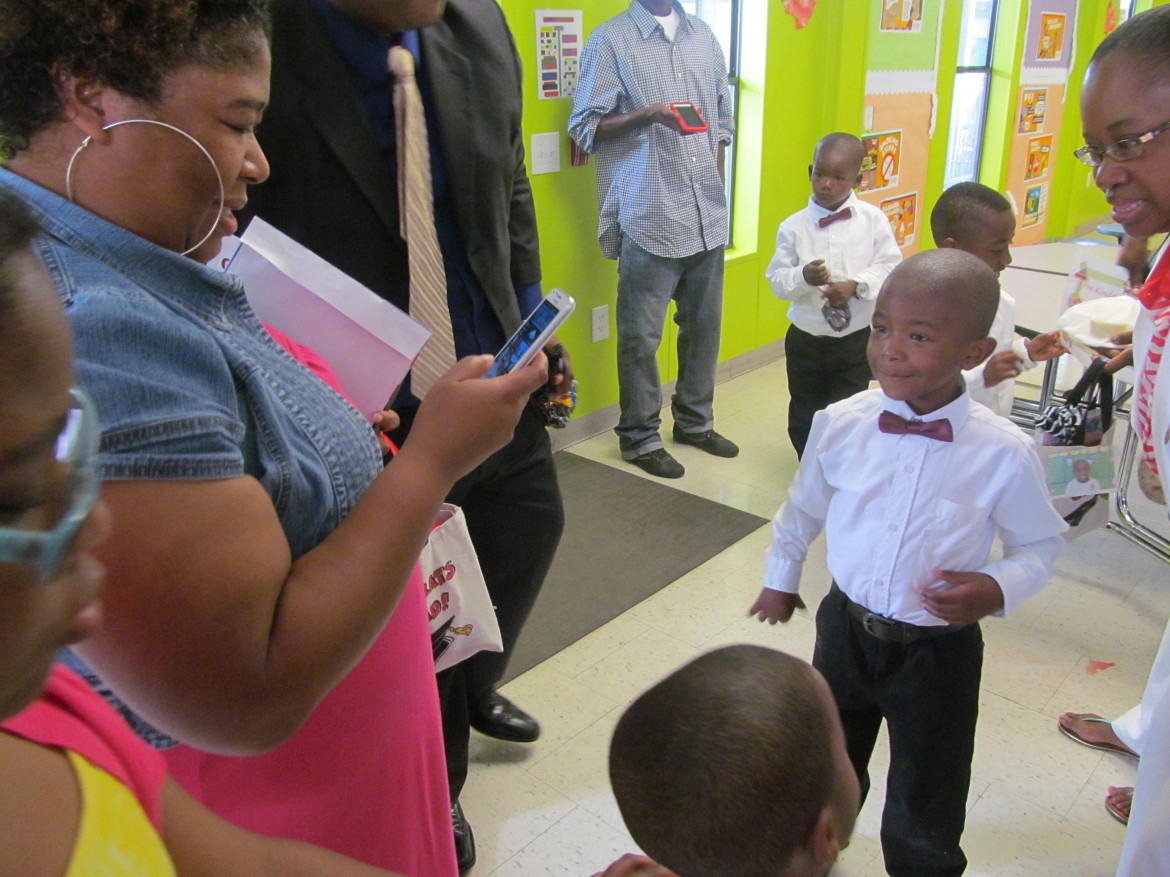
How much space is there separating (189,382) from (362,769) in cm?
47

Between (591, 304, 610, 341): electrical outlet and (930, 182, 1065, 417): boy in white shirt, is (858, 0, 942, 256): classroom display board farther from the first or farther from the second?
(930, 182, 1065, 417): boy in white shirt

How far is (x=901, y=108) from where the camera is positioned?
5.39m

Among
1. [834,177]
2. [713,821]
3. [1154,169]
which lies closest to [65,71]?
[713,821]

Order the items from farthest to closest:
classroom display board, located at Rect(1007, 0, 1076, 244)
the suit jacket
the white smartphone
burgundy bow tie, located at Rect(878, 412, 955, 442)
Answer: classroom display board, located at Rect(1007, 0, 1076, 244), burgundy bow tie, located at Rect(878, 412, 955, 442), the suit jacket, the white smartphone

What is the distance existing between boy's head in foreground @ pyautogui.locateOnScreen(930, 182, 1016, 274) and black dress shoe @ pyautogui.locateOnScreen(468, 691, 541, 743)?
6.10 ft

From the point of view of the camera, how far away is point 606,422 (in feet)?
13.6

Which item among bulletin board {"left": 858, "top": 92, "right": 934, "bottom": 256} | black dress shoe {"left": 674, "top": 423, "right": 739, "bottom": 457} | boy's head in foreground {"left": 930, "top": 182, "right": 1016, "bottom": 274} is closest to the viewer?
boy's head in foreground {"left": 930, "top": 182, "right": 1016, "bottom": 274}

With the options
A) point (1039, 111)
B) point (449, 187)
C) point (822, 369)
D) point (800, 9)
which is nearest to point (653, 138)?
Answer: point (822, 369)

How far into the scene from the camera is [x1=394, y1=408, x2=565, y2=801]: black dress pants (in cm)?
171

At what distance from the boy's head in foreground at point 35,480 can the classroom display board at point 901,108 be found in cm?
519

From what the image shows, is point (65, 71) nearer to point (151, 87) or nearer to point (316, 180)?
point (151, 87)

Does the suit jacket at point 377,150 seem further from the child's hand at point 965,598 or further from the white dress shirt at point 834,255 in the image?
the white dress shirt at point 834,255

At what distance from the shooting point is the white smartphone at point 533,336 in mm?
982

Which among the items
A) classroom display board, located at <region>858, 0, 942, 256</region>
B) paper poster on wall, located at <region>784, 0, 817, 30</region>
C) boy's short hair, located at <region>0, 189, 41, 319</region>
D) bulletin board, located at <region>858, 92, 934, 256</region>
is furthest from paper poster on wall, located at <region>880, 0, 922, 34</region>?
boy's short hair, located at <region>0, 189, 41, 319</region>
